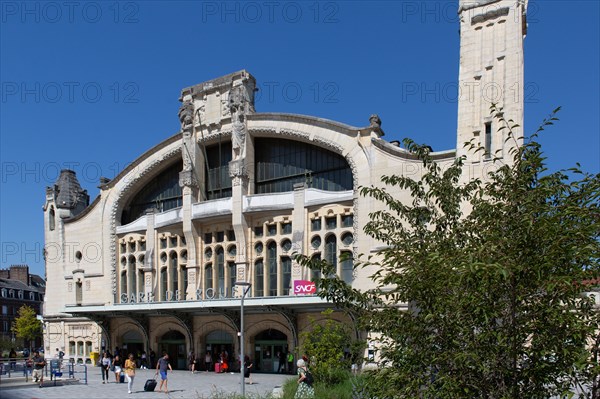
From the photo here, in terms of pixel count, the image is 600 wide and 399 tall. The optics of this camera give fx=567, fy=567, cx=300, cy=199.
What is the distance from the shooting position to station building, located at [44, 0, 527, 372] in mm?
29234

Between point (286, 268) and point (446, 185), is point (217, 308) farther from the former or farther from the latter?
point (446, 185)

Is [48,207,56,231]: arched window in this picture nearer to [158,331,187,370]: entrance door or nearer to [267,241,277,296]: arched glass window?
[158,331,187,370]: entrance door

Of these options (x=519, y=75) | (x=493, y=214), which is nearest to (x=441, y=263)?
(x=493, y=214)

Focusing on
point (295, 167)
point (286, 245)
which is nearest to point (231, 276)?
point (286, 245)

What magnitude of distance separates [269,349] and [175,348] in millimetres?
8754

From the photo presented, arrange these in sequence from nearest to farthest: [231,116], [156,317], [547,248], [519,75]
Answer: [547,248] → [519,75] → [231,116] → [156,317]

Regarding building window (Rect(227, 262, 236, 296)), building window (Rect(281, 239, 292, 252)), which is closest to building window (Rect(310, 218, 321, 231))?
building window (Rect(281, 239, 292, 252))

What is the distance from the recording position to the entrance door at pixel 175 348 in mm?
40250

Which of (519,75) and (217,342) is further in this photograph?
(217,342)

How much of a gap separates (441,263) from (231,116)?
32001 millimetres

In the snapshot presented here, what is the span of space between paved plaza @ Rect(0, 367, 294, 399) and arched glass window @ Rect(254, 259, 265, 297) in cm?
506

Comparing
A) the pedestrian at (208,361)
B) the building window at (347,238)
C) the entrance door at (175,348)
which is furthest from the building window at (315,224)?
the entrance door at (175,348)

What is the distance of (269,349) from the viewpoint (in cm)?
3606

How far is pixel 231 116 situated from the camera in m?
37.7
